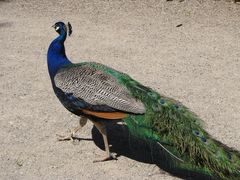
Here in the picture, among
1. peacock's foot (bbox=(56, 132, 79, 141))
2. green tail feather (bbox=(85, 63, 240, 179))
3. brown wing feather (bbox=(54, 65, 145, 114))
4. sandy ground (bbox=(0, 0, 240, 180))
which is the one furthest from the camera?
peacock's foot (bbox=(56, 132, 79, 141))

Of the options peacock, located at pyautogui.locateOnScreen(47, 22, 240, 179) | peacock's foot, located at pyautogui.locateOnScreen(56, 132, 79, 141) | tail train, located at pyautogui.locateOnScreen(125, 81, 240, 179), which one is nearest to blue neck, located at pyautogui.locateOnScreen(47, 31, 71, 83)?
peacock, located at pyautogui.locateOnScreen(47, 22, 240, 179)

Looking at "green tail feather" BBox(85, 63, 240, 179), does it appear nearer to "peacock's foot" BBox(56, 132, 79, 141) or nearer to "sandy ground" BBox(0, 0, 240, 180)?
"sandy ground" BBox(0, 0, 240, 180)

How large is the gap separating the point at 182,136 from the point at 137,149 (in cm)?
80

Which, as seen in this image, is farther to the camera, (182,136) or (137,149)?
(137,149)

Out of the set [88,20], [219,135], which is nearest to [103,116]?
[219,135]

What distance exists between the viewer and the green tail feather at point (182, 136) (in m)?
3.95

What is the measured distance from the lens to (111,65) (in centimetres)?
647

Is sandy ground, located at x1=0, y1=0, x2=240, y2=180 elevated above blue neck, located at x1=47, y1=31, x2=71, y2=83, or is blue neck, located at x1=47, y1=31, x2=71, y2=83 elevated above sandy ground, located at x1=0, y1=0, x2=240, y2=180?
blue neck, located at x1=47, y1=31, x2=71, y2=83

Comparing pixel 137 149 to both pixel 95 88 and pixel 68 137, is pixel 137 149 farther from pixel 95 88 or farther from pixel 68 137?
pixel 95 88

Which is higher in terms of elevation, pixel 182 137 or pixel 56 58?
pixel 56 58

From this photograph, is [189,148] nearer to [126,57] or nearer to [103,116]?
[103,116]

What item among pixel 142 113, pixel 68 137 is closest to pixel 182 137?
pixel 142 113

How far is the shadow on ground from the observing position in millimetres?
4269

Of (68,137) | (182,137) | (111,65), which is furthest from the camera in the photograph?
(111,65)
